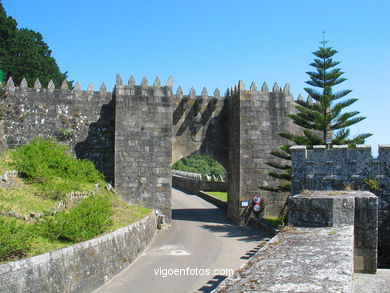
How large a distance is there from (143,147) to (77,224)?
7206 mm

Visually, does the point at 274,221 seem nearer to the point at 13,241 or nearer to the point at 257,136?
the point at 257,136

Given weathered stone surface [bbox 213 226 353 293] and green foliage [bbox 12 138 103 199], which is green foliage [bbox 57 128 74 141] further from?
weathered stone surface [bbox 213 226 353 293]

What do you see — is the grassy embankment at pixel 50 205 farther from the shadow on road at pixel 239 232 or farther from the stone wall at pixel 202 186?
the stone wall at pixel 202 186

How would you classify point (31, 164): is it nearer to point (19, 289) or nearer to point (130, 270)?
point (130, 270)

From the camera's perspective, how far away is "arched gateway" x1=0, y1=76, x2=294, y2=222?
15523 mm

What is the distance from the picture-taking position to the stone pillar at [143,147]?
15.5 m

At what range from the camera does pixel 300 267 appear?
3.08m

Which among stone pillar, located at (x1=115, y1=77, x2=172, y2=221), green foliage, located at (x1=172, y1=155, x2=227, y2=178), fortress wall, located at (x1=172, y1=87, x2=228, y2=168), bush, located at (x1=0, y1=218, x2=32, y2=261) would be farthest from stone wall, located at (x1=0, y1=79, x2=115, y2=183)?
green foliage, located at (x1=172, y1=155, x2=227, y2=178)

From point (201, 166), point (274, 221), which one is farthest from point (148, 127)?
point (201, 166)

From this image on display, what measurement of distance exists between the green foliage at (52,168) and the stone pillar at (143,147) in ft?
3.65

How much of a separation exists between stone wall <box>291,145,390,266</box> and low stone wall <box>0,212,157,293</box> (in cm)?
424

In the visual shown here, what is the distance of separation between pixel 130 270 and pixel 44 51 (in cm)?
2483

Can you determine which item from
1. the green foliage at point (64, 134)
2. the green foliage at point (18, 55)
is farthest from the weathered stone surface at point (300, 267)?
the green foliage at point (18, 55)

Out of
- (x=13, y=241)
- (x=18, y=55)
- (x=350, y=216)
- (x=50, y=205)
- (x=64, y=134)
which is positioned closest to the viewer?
(x=350, y=216)
